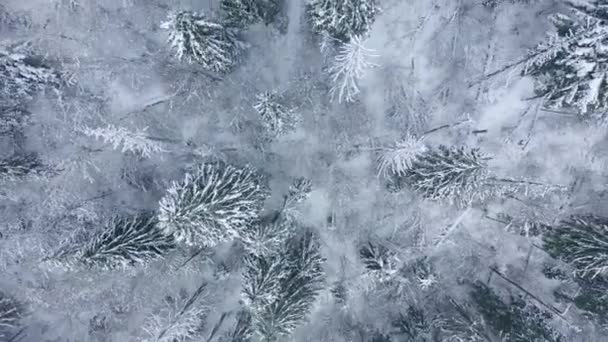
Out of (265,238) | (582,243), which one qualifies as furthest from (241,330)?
(582,243)

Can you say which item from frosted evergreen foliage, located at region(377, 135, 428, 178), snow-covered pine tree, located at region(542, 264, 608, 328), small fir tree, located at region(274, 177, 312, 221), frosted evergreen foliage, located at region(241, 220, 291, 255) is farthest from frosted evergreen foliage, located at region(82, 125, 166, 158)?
snow-covered pine tree, located at region(542, 264, 608, 328)

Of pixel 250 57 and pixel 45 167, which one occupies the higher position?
pixel 250 57

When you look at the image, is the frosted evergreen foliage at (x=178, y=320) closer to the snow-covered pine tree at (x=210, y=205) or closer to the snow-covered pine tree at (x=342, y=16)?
the snow-covered pine tree at (x=210, y=205)

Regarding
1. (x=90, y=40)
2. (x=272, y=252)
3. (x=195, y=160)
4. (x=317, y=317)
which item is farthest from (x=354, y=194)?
(x=90, y=40)

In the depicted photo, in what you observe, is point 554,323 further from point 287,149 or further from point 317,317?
point 287,149

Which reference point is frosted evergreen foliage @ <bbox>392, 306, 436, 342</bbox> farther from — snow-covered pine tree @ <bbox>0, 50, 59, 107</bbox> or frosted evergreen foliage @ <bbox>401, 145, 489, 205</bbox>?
snow-covered pine tree @ <bbox>0, 50, 59, 107</bbox>
